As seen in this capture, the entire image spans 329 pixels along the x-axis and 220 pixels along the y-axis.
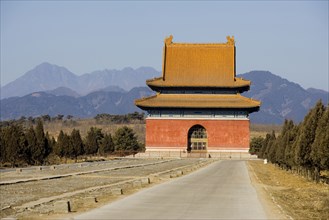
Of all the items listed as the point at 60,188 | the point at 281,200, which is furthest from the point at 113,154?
the point at 281,200

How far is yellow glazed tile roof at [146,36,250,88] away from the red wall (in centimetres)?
497

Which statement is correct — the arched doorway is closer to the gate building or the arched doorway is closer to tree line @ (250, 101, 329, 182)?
the gate building

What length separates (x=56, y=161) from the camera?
2373 inches

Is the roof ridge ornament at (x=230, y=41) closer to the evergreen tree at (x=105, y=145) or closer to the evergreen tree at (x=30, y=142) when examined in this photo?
the evergreen tree at (x=105, y=145)

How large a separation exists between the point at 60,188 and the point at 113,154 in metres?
54.3

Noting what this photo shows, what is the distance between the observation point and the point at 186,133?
83.6 meters

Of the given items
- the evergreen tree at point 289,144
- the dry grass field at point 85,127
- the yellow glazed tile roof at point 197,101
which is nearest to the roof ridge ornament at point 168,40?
the yellow glazed tile roof at point 197,101

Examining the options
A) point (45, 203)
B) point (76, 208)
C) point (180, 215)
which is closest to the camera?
point (180, 215)

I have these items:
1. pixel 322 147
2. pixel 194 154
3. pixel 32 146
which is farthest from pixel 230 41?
pixel 322 147

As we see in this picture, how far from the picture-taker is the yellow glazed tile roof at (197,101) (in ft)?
266

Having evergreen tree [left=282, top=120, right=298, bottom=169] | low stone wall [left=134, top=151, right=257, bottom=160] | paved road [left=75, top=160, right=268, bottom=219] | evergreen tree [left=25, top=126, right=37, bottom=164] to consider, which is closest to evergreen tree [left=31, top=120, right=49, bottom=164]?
evergreen tree [left=25, top=126, right=37, bottom=164]

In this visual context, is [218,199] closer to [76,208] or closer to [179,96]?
[76,208]

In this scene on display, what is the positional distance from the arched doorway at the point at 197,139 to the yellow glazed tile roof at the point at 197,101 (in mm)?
3783

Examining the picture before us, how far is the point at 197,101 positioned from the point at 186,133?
451 cm
